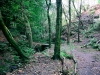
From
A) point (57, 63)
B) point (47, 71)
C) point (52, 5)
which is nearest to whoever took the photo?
point (47, 71)

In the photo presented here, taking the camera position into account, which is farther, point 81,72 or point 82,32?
point 82,32

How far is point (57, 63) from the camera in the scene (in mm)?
11867

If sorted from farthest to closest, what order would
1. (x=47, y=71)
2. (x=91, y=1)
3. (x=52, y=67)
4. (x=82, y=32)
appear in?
(x=91, y=1) → (x=82, y=32) → (x=52, y=67) → (x=47, y=71)


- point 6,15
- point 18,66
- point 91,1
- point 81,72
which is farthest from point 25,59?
point 91,1

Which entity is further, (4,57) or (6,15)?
(6,15)

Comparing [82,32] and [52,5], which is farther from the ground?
[52,5]

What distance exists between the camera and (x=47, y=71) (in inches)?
400

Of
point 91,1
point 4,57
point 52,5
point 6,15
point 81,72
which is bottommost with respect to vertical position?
point 81,72

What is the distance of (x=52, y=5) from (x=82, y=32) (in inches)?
593

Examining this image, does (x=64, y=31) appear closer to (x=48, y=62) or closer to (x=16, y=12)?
(x=16, y=12)

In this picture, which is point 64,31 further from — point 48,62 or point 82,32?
point 48,62

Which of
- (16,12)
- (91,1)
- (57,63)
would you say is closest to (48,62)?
(57,63)

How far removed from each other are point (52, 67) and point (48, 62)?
1.23 meters

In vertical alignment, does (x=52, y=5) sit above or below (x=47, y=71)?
above
